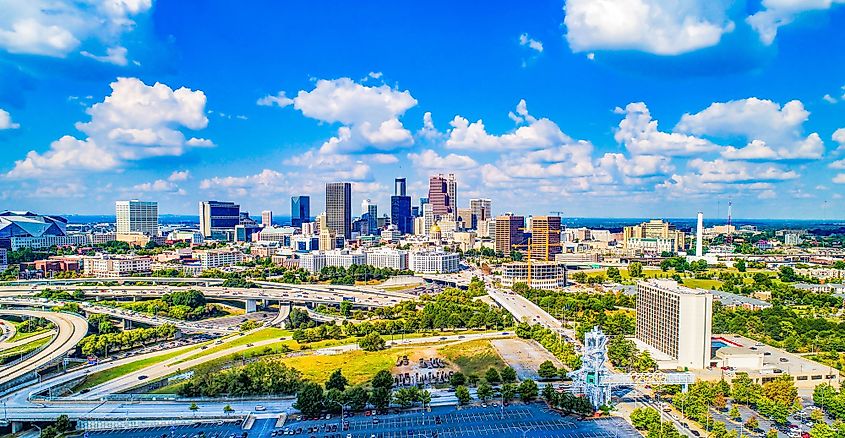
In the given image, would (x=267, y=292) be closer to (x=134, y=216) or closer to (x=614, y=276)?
(x=614, y=276)

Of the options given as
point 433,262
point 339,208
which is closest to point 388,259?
point 433,262

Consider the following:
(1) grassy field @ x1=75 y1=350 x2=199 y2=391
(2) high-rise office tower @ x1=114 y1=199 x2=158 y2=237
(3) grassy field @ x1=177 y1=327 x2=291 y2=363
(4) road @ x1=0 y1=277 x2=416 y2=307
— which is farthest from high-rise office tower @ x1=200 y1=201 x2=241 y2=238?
(1) grassy field @ x1=75 y1=350 x2=199 y2=391

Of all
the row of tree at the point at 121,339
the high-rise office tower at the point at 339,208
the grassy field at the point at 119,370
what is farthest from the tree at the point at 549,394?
the high-rise office tower at the point at 339,208

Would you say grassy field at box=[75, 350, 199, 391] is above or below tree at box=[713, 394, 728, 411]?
below

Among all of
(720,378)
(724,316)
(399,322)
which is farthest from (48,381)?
(724,316)

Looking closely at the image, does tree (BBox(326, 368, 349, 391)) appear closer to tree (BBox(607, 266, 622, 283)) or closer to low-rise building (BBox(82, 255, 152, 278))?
tree (BBox(607, 266, 622, 283))

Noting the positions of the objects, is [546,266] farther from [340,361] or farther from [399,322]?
[340,361]
